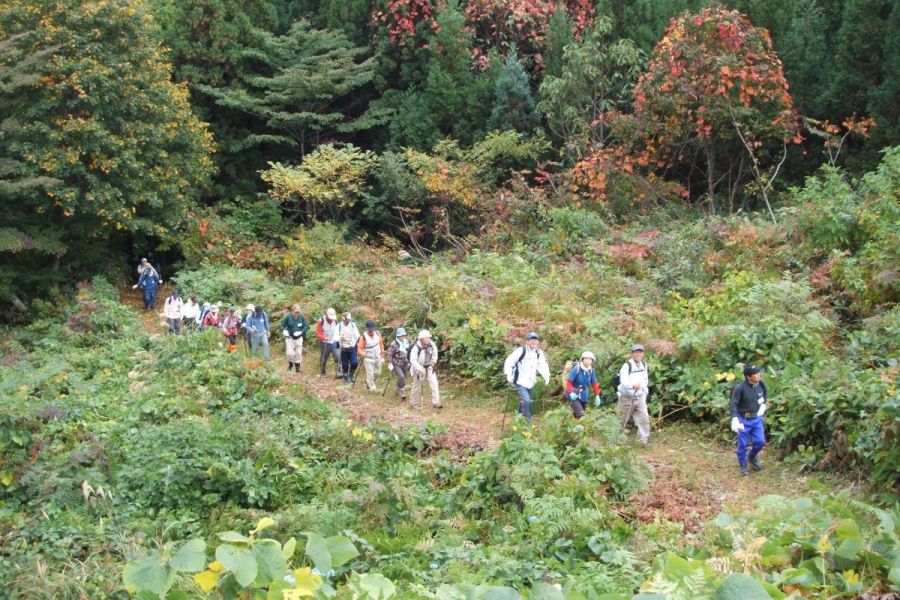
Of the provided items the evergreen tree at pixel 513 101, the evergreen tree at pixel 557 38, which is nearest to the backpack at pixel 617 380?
the evergreen tree at pixel 513 101

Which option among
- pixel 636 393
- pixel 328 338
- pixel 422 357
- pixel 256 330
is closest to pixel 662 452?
pixel 636 393

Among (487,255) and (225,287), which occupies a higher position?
(487,255)

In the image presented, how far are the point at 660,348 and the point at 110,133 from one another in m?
16.6

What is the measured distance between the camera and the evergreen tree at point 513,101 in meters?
24.3

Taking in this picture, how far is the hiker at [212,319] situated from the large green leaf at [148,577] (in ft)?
48.7

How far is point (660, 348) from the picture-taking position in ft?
39.3

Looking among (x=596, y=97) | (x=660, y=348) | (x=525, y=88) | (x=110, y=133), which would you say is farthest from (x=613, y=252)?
(x=110, y=133)

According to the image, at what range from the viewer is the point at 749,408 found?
30.8 ft

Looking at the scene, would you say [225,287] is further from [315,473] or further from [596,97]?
[315,473]

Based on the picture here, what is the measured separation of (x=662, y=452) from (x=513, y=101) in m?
15.9

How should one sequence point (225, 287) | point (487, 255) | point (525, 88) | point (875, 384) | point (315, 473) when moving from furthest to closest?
point (525, 88)
point (225, 287)
point (487, 255)
point (315, 473)
point (875, 384)

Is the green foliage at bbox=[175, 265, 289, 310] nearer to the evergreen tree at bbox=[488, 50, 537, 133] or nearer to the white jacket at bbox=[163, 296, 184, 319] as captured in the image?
the white jacket at bbox=[163, 296, 184, 319]

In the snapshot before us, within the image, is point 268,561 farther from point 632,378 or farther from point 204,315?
point 204,315

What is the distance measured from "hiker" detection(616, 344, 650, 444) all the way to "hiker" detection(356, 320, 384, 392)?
4.80m
